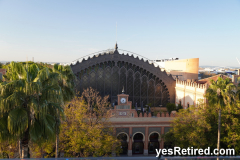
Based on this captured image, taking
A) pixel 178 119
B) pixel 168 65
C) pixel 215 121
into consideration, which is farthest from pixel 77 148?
pixel 168 65

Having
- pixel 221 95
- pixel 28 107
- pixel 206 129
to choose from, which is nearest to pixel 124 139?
pixel 206 129

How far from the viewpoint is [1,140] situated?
1014 centimetres

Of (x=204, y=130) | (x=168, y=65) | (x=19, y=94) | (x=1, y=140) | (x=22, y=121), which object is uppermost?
(x=168, y=65)

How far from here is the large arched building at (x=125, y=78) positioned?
38562 millimetres

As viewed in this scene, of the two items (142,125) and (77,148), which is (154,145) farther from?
(77,148)

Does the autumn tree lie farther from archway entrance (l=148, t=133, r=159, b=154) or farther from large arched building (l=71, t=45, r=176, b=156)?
large arched building (l=71, t=45, r=176, b=156)

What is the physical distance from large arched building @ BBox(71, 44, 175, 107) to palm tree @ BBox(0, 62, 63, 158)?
26996 millimetres

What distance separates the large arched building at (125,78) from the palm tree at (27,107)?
27.0 metres

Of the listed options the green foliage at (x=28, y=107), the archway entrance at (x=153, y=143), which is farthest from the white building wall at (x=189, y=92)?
the green foliage at (x=28, y=107)

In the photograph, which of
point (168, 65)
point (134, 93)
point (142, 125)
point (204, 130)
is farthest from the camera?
point (168, 65)

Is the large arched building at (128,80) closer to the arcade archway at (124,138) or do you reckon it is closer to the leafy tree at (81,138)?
the arcade archway at (124,138)

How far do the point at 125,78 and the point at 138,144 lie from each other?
42.9 feet

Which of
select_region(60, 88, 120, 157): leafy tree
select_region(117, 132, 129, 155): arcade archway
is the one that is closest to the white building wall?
select_region(117, 132, 129, 155): arcade archway

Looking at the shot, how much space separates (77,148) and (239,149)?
19.6 metres
